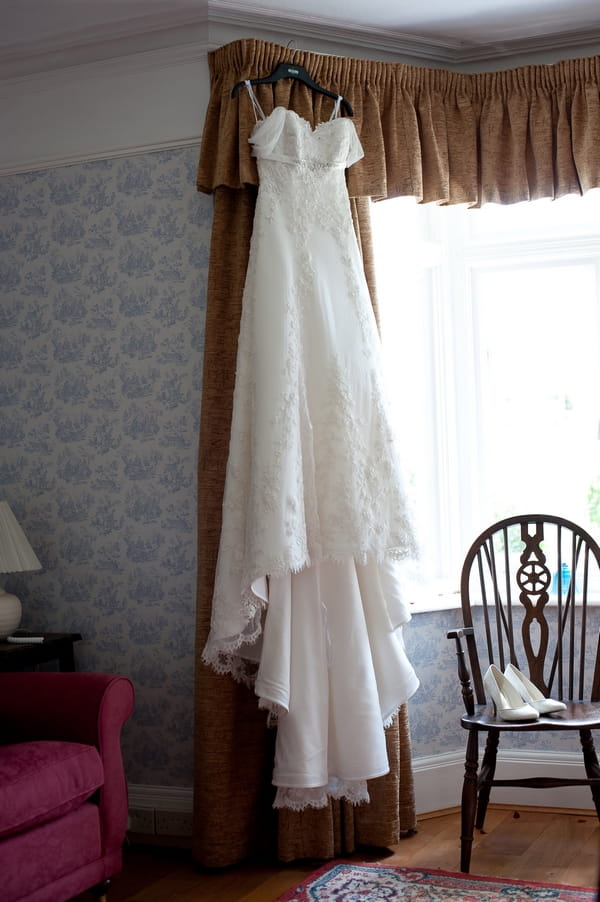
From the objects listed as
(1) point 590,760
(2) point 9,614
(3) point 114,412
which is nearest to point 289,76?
(3) point 114,412

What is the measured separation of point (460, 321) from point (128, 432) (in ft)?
4.22

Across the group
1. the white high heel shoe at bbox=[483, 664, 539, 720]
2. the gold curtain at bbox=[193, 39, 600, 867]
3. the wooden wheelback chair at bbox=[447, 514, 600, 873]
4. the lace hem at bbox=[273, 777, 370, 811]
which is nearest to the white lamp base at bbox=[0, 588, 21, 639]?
the gold curtain at bbox=[193, 39, 600, 867]

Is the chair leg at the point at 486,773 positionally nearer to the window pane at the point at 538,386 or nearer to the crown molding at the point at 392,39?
the window pane at the point at 538,386

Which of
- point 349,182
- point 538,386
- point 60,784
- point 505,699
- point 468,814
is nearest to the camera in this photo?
point 60,784

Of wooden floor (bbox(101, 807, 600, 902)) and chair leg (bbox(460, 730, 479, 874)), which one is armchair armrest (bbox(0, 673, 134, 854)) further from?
chair leg (bbox(460, 730, 479, 874))

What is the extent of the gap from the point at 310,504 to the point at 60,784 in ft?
3.22

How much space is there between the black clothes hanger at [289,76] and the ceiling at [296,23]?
213 millimetres

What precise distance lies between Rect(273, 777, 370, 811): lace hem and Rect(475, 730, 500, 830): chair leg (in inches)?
13.9

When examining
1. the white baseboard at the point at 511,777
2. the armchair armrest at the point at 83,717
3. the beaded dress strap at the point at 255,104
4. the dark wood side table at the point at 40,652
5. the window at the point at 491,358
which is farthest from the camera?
the window at the point at 491,358

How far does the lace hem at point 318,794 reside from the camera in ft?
8.52

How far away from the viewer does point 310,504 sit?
2.62 meters

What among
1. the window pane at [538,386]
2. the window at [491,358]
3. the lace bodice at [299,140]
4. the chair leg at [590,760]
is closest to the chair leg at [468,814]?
the chair leg at [590,760]

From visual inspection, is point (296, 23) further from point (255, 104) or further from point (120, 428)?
point (120, 428)

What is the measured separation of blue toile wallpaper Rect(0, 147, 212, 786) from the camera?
3.06 metres
